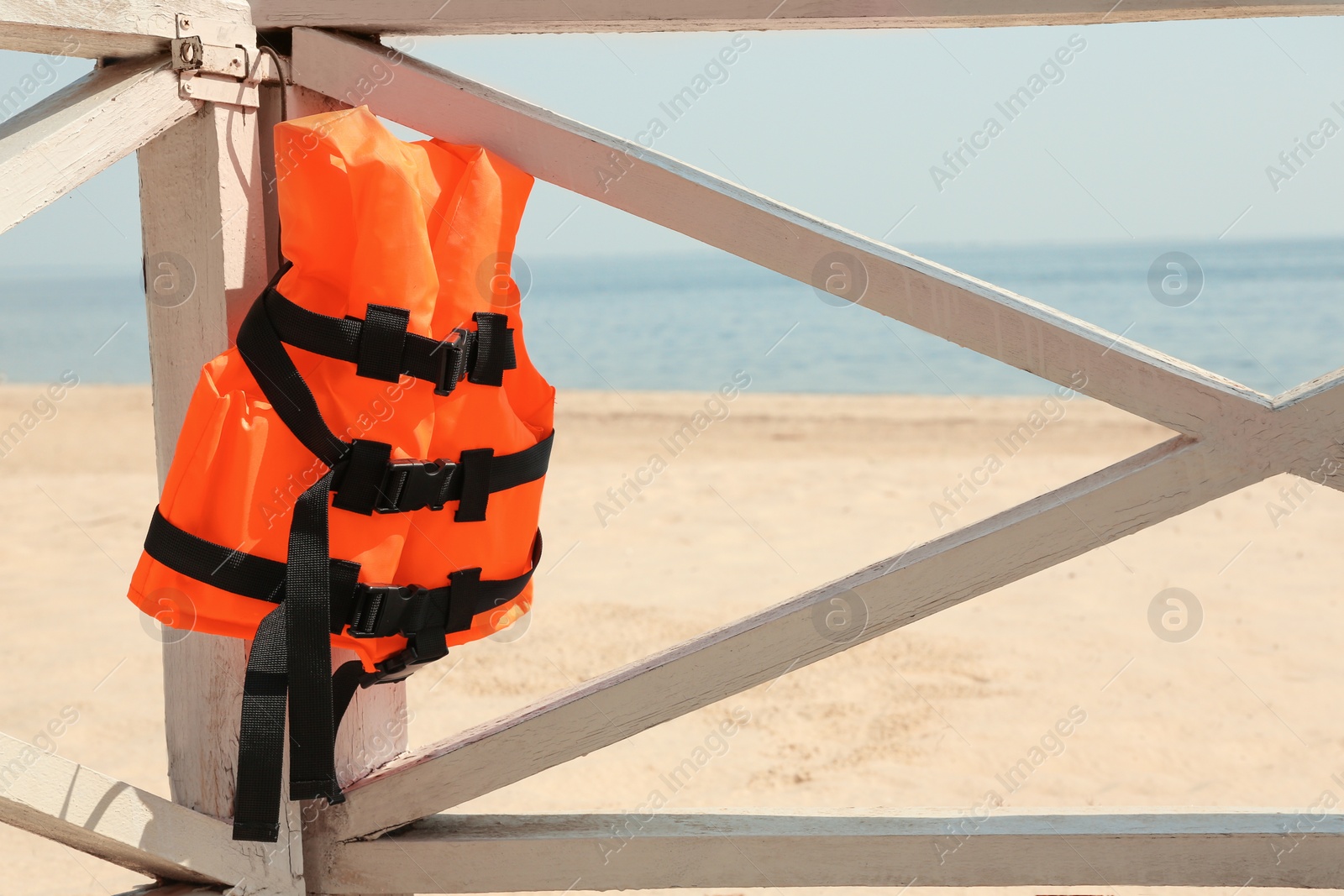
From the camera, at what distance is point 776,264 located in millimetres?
1663

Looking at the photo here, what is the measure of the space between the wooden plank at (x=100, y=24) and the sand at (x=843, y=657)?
1.59 meters

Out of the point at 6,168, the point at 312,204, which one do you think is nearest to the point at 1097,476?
the point at 312,204

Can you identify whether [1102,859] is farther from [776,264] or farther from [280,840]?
[280,840]

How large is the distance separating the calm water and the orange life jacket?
46.6 ft

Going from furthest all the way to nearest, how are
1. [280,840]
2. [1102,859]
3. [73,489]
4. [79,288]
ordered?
[79,288] < [73,489] < [280,840] < [1102,859]

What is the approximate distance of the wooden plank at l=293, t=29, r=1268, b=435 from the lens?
5.15ft

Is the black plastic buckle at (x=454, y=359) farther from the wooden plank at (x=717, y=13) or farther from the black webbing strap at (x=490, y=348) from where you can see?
the wooden plank at (x=717, y=13)

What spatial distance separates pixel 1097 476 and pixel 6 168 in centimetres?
164

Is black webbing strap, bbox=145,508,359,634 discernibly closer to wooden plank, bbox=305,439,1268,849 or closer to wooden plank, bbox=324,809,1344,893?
wooden plank, bbox=305,439,1268,849

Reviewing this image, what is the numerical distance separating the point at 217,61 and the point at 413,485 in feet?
2.49

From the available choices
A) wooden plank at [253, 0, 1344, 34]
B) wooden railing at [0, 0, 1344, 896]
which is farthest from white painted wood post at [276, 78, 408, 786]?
wooden plank at [253, 0, 1344, 34]

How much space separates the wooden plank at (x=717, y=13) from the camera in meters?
1.55

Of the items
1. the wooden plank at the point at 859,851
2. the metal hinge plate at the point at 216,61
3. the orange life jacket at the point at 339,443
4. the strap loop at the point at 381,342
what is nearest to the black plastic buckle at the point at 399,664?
the orange life jacket at the point at 339,443

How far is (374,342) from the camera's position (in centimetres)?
155
